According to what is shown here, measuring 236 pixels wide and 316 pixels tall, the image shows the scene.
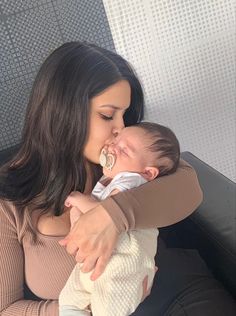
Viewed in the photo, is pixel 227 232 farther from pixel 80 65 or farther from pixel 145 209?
pixel 80 65

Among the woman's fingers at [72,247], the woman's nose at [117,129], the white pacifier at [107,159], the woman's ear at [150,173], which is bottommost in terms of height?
the woman's fingers at [72,247]

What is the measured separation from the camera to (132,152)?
0.85 meters

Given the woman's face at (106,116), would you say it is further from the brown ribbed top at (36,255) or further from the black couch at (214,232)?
the black couch at (214,232)

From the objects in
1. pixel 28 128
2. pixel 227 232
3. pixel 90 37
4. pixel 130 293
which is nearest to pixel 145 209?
pixel 130 293

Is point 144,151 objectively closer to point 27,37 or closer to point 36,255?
point 36,255

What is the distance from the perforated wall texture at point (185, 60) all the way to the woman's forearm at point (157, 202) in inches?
22.0

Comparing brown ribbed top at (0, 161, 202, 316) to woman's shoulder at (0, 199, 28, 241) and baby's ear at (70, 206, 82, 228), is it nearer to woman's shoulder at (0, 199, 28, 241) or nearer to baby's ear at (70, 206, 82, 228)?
woman's shoulder at (0, 199, 28, 241)

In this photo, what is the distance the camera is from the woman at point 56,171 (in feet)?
3.01

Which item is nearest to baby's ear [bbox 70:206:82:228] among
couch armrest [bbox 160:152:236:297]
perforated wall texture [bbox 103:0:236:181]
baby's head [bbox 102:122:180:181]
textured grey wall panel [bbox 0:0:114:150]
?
baby's head [bbox 102:122:180:181]

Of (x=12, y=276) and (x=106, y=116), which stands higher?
(x=106, y=116)

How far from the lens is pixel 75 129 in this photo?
3.07ft

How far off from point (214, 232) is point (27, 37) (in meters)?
0.81

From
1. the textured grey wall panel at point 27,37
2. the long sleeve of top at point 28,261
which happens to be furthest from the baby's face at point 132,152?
the textured grey wall panel at point 27,37

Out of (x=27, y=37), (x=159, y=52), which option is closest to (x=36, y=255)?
(x=27, y=37)
